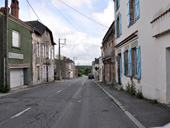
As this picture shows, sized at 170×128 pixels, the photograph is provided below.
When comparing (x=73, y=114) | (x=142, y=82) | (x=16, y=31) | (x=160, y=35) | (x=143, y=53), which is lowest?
(x=73, y=114)

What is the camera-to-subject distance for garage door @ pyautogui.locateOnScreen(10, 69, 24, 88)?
16.8 meters

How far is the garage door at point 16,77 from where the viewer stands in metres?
16.8

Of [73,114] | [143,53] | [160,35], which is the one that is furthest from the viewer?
[143,53]

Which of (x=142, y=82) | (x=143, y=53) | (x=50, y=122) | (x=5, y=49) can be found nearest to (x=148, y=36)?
(x=143, y=53)

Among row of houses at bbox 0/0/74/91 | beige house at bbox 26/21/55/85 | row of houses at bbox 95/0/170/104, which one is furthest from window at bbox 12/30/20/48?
row of houses at bbox 95/0/170/104

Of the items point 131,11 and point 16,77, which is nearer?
point 131,11

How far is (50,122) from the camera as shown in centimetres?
549

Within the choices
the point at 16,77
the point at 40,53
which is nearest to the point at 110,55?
the point at 16,77

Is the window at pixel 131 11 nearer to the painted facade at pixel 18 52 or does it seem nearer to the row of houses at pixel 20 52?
the row of houses at pixel 20 52

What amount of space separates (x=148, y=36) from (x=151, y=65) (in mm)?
1435

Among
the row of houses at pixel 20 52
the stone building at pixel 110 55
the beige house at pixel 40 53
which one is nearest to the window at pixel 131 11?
the stone building at pixel 110 55

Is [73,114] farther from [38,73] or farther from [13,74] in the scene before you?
[38,73]

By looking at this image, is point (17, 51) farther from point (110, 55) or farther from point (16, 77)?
point (110, 55)

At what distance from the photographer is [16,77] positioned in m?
17.9
